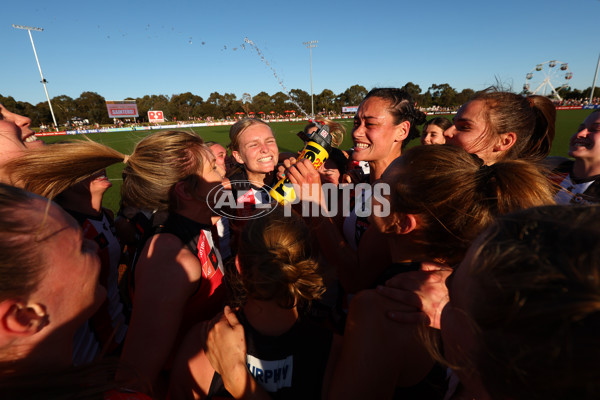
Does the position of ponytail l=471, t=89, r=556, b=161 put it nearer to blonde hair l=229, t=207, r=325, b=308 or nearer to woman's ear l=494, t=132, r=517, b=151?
woman's ear l=494, t=132, r=517, b=151

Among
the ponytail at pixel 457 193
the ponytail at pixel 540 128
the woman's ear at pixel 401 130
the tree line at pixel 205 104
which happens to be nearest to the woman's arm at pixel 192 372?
the ponytail at pixel 457 193

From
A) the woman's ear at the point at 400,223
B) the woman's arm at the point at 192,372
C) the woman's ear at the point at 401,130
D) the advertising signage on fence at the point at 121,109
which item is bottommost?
the woman's arm at the point at 192,372

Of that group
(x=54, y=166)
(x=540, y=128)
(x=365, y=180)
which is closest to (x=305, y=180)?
(x=365, y=180)

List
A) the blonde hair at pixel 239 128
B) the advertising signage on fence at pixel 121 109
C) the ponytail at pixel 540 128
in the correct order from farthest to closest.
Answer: the advertising signage on fence at pixel 121 109
the blonde hair at pixel 239 128
the ponytail at pixel 540 128

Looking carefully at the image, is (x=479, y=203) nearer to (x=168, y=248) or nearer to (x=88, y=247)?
(x=168, y=248)

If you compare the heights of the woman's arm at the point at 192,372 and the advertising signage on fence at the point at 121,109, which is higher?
the advertising signage on fence at the point at 121,109

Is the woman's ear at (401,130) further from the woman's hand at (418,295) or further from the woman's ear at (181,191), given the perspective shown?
the woman's ear at (181,191)

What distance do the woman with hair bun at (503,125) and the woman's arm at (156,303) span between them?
2583 mm

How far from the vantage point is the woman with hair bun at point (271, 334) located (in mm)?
1245

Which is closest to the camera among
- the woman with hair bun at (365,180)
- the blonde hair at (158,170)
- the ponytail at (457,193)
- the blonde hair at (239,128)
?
the ponytail at (457,193)

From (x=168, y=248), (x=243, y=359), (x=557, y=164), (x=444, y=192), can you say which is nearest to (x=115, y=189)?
(x=168, y=248)

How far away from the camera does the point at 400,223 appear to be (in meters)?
1.40

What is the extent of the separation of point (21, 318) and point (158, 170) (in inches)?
45.0

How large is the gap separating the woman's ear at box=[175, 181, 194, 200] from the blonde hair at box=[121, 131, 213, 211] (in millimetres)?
35
